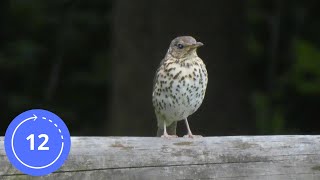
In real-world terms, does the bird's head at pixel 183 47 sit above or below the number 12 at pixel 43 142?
Answer: below

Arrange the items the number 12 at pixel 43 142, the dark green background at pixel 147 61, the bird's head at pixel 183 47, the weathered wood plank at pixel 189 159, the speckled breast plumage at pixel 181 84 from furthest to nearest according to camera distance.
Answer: the dark green background at pixel 147 61 < the speckled breast plumage at pixel 181 84 < the bird's head at pixel 183 47 < the weathered wood plank at pixel 189 159 < the number 12 at pixel 43 142

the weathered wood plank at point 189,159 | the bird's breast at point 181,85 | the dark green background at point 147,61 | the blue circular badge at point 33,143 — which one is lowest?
the dark green background at point 147,61

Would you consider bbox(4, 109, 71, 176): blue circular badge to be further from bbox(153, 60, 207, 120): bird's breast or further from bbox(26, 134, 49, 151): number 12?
bbox(153, 60, 207, 120): bird's breast

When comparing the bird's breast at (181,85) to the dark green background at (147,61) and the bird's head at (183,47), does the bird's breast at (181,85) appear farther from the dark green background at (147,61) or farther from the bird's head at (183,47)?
the dark green background at (147,61)

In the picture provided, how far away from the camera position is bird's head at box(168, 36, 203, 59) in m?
3.91

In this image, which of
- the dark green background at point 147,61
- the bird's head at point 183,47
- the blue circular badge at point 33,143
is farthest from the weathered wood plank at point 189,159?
the dark green background at point 147,61

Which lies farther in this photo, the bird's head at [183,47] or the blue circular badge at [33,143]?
the bird's head at [183,47]

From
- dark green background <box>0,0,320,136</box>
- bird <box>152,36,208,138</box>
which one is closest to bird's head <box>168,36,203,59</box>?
bird <box>152,36,208,138</box>

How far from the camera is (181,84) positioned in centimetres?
405

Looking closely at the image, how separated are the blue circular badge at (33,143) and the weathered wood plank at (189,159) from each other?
38 millimetres

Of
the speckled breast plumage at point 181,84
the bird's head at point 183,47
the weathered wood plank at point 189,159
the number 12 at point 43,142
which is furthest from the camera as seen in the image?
the speckled breast plumage at point 181,84

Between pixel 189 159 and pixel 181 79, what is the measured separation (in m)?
1.21

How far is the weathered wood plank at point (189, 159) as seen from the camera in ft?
9.04

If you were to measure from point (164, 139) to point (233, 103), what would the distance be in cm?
343
